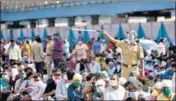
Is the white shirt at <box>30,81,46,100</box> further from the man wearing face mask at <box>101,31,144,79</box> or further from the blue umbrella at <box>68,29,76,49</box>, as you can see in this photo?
the blue umbrella at <box>68,29,76,49</box>

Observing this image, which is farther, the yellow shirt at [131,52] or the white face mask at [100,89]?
the yellow shirt at [131,52]

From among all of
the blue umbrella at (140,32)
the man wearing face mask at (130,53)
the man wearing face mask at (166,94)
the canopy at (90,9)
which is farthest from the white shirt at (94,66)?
the canopy at (90,9)

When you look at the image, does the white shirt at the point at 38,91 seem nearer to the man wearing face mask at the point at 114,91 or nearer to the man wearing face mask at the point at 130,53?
the man wearing face mask at the point at 130,53

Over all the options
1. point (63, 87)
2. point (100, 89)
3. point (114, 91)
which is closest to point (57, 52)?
point (63, 87)

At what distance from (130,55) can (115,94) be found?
1.85 metres

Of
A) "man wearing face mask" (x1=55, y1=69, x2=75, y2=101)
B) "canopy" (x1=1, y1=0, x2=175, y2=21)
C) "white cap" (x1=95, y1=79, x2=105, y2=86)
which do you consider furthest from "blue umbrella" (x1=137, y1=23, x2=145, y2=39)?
"white cap" (x1=95, y1=79, x2=105, y2=86)

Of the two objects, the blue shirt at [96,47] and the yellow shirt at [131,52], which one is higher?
the yellow shirt at [131,52]

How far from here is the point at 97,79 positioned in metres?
10.3

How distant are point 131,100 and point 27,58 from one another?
1083cm

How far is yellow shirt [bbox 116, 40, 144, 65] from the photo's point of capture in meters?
10.9

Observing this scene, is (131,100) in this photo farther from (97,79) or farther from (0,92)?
(0,92)

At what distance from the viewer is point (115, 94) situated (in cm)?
923

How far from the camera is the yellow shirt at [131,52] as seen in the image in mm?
Result: 10922

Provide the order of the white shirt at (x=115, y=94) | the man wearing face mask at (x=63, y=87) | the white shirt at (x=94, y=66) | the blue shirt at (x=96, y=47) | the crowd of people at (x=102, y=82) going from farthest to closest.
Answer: the blue shirt at (x=96, y=47)
the white shirt at (x=94, y=66)
the man wearing face mask at (x=63, y=87)
the white shirt at (x=115, y=94)
the crowd of people at (x=102, y=82)
